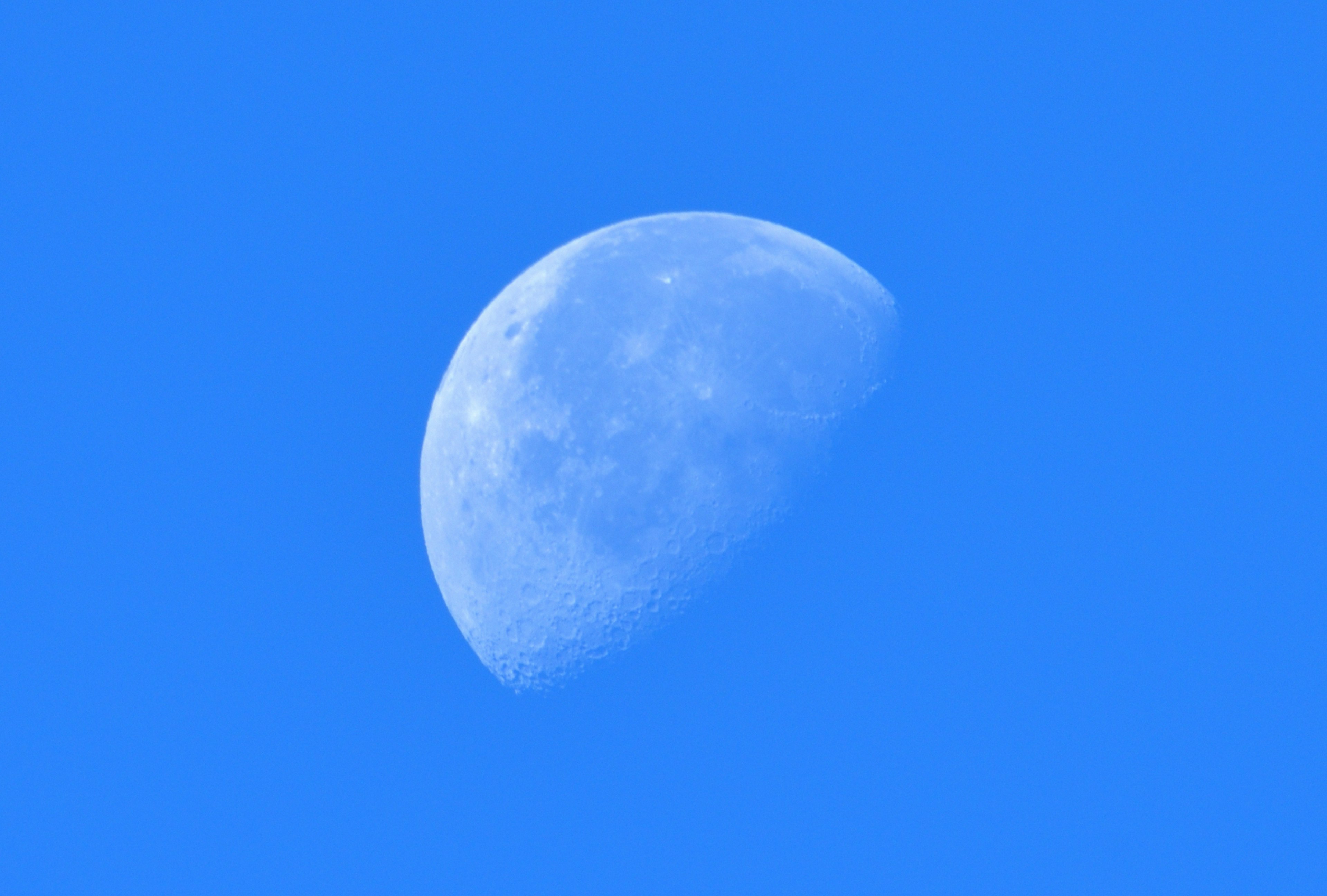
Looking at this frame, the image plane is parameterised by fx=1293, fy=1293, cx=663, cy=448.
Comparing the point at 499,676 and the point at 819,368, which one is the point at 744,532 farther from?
the point at 499,676

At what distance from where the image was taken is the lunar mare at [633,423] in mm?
9703

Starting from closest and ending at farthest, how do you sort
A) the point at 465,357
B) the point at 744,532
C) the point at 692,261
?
1. the point at 744,532
2. the point at 692,261
3. the point at 465,357

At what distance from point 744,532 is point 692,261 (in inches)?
96.2

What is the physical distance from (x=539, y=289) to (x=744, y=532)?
9.70ft

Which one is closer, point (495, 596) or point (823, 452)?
point (823, 452)

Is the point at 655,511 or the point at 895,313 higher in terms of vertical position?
the point at 895,313

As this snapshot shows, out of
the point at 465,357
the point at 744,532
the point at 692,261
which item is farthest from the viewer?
the point at 465,357

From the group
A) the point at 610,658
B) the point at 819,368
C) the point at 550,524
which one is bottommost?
the point at 610,658

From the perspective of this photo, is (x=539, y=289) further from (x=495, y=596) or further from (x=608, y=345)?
(x=495, y=596)

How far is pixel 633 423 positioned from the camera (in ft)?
32.2

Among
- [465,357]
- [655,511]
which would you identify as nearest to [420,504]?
[465,357]

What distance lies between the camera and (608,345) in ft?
33.3

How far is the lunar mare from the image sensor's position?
970 centimetres

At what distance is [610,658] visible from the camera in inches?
399
